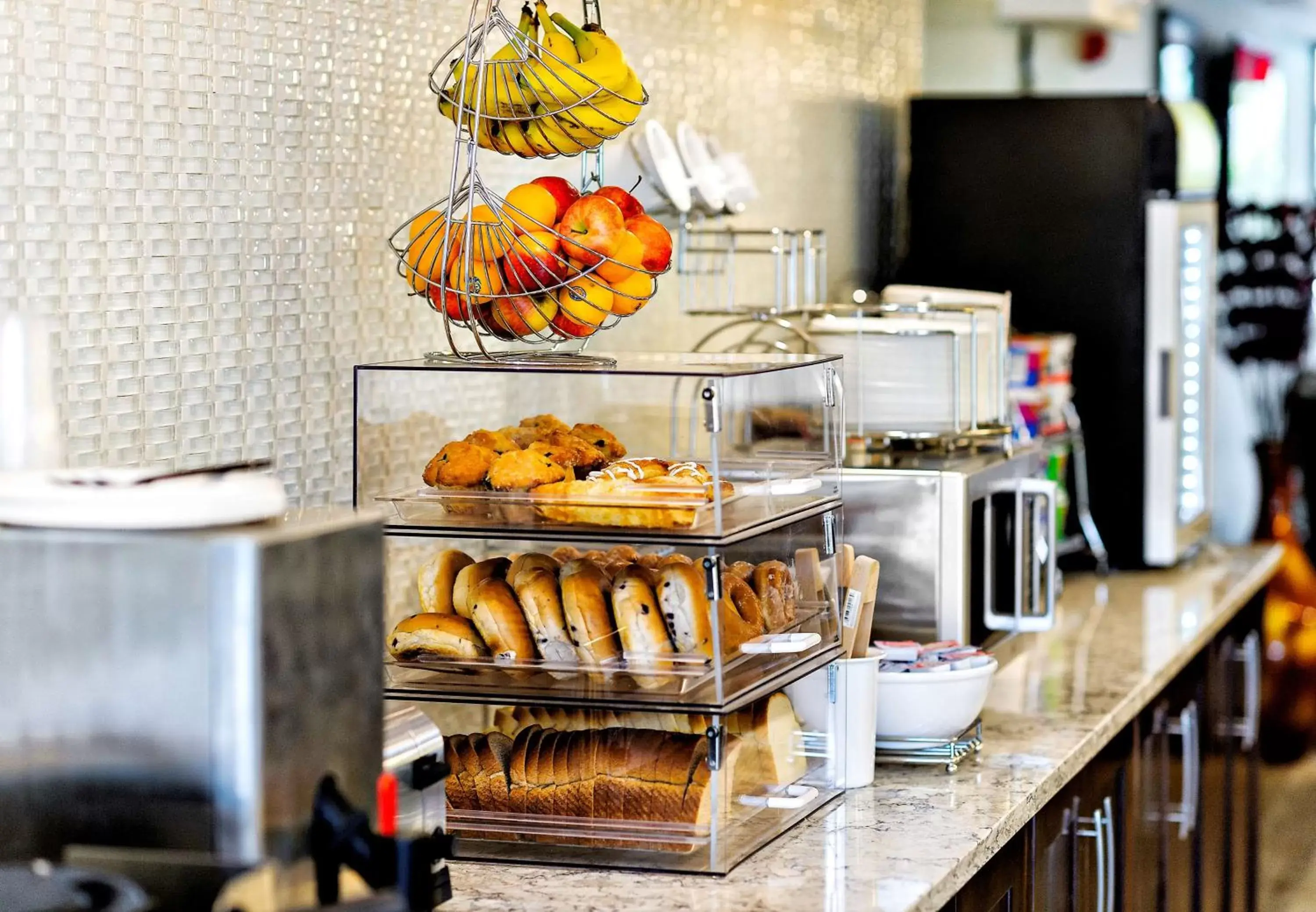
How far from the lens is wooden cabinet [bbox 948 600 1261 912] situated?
6.70 ft

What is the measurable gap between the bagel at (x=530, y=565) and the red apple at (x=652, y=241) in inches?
12.4

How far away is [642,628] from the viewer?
→ 62.4 inches

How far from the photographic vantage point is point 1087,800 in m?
2.26

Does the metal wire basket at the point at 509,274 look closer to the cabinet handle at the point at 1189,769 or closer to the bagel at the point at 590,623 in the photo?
the bagel at the point at 590,623

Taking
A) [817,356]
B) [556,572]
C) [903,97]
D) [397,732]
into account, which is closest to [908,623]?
[817,356]

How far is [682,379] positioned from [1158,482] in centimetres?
220

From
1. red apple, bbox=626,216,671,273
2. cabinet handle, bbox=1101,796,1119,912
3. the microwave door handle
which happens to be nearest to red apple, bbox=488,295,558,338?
red apple, bbox=626,216,671,273

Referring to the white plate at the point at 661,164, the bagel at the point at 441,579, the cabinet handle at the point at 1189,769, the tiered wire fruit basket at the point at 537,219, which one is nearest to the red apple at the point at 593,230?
the tiered wire fruit basket at the point at 537,219

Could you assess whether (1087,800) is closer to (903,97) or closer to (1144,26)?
(903,97)

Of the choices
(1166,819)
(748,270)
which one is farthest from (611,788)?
(748,270)

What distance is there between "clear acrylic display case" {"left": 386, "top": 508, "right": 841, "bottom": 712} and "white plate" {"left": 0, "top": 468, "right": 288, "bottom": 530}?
490mm

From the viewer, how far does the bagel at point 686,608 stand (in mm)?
1565

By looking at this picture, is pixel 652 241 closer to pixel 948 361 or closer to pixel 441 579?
pixel 441 579

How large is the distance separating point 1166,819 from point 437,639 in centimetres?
155
